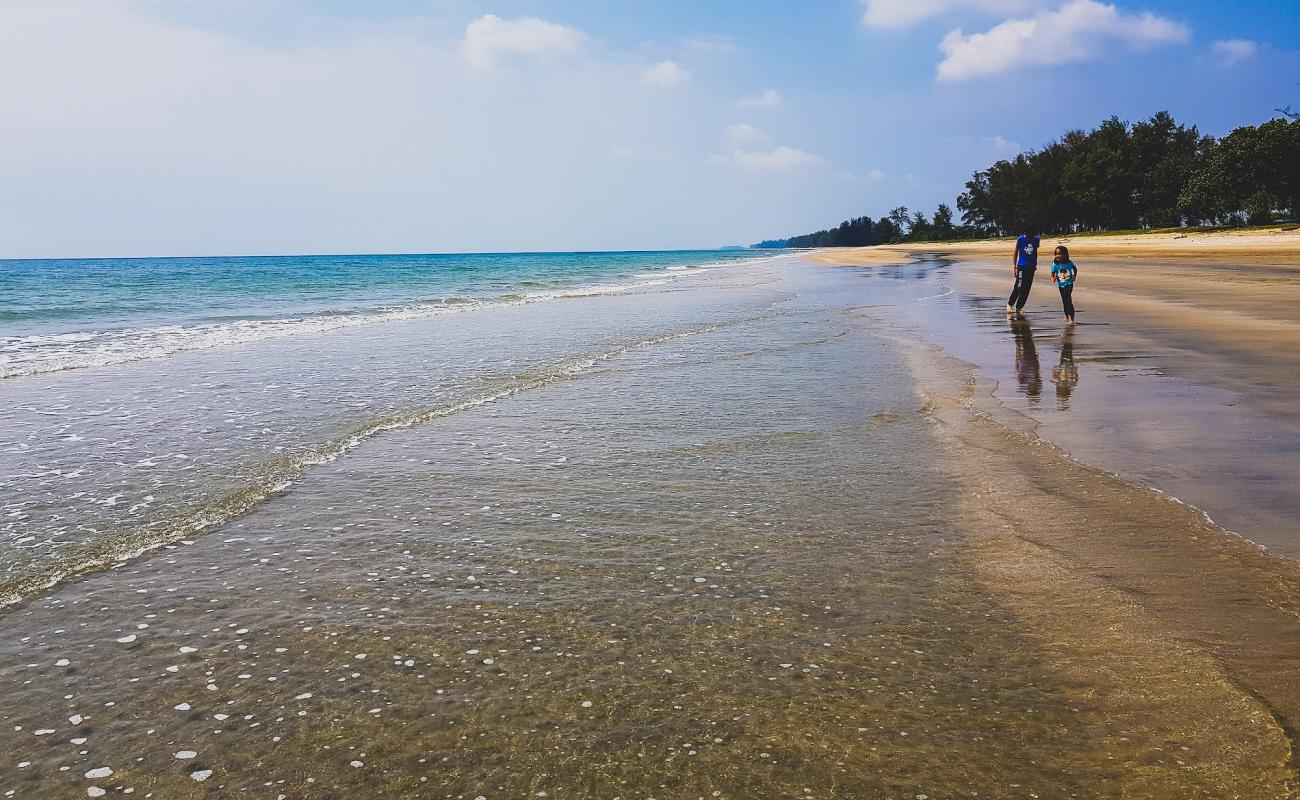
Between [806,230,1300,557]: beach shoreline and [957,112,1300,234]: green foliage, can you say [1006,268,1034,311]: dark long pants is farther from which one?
[957,112,1300,234]: green foliage

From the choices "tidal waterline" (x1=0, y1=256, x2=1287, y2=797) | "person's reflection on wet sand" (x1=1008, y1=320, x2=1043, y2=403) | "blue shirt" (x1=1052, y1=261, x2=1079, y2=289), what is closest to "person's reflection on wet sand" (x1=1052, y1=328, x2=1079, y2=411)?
"person's reflection on wet sand" (x1=1008, y1=320, x2=1043, y2=403)

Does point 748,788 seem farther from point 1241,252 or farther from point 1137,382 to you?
point 1241,252

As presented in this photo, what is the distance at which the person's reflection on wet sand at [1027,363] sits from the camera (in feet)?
33.0

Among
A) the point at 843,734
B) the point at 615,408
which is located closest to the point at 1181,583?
the point at 843,734

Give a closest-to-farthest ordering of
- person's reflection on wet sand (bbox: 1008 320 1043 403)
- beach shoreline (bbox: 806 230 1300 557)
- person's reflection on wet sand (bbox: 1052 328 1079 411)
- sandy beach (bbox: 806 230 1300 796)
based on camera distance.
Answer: sandy beach (bbox: 806 230 1300 796) < beach shoreline (bbox: 806 230 1300 557) < person's reflection on wet sand (bbox: 1052 328 1079 411) < person's reflection on wet sand (bbox: 1008 320 1043 403)

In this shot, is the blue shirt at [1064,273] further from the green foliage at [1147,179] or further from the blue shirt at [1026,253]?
the green foliage at [1147,179]

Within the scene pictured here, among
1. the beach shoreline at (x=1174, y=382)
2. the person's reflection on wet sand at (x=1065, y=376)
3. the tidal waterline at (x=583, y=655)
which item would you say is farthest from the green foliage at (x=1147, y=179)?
the tidal waterline at (x=583, y=655)

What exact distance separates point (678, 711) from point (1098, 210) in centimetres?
11535

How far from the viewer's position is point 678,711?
3.16 m

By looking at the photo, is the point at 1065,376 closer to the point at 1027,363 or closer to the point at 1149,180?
the point at 1027,363

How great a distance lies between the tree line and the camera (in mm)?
62594

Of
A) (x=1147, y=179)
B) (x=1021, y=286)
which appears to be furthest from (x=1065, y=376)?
(x=1147, y=179)

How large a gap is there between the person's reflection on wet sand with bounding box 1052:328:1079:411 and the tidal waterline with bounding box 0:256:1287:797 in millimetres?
3504

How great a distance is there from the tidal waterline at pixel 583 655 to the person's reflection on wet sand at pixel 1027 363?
13.5 ft
